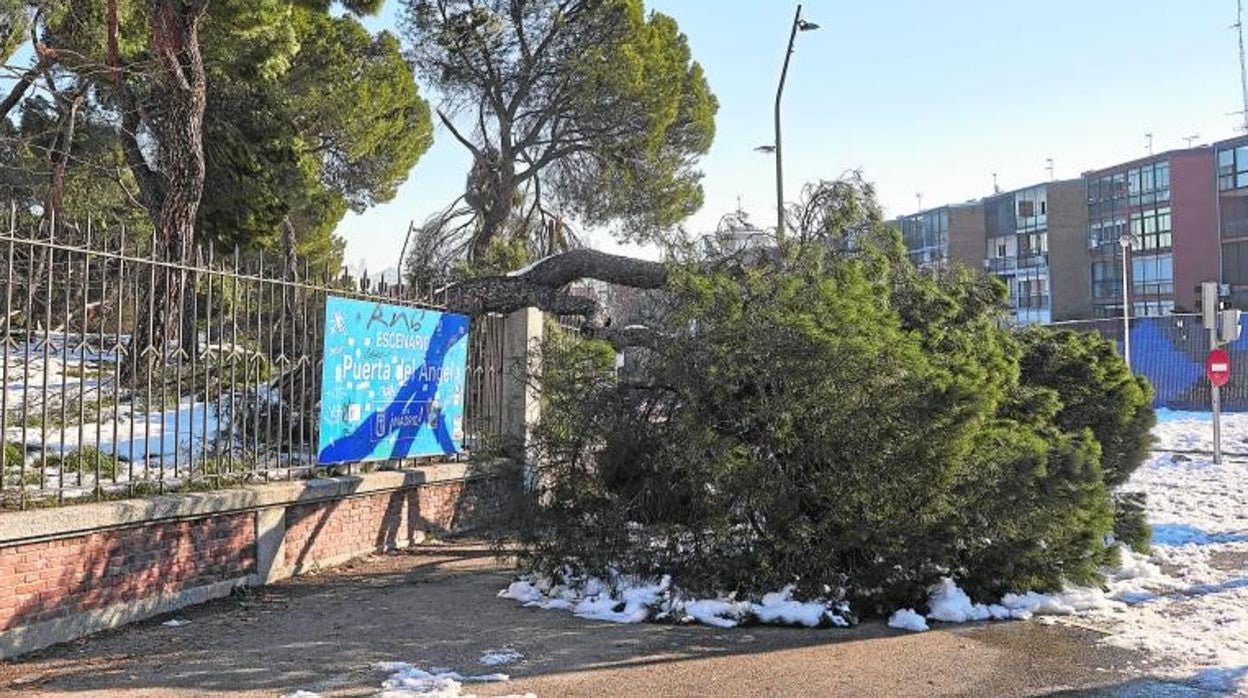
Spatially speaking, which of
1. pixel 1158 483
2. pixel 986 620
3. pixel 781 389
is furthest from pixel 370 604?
pixel 1158 483

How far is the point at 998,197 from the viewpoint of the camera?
237ft

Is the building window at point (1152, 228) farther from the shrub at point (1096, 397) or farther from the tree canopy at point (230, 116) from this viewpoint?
the shrub at point (1096, 397)

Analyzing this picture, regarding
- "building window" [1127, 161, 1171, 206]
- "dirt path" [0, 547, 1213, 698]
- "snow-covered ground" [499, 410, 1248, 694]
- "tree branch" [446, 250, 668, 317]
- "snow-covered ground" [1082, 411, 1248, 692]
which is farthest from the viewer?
"building window" [1127, 161, 1171, 206]

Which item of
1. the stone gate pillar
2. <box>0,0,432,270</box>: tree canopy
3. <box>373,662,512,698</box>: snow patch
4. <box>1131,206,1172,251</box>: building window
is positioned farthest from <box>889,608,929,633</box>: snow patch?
<box>1131,206,1172,251</box>: building window

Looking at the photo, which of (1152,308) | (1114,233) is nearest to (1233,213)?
(1152,308)

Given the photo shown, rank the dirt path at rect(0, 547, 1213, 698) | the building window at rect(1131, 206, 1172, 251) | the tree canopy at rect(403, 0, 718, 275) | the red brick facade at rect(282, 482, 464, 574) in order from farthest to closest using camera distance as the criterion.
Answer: the building window at rect(1131, 206, 1172, 251) < the tree canopy at rect(403, 0, 718, 275) < the red brick facade at rect(282, 482, 464, 574) < the dirt path at rect(0, 547, 1213, 698)

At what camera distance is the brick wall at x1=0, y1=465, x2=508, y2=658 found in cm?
611

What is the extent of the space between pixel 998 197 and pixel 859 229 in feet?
218

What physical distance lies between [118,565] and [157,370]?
2.08m

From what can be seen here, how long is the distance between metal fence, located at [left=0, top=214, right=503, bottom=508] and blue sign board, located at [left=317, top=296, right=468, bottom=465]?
177 millimetres

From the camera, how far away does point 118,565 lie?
6.73 meters

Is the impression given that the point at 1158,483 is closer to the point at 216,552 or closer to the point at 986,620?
the point at 986,620

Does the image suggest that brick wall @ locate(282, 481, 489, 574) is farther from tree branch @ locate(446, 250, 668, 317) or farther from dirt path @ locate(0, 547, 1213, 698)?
tree branch @ locate(446, 250, 668, 317)

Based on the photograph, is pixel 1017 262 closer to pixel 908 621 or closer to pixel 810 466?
pixel 810 466
